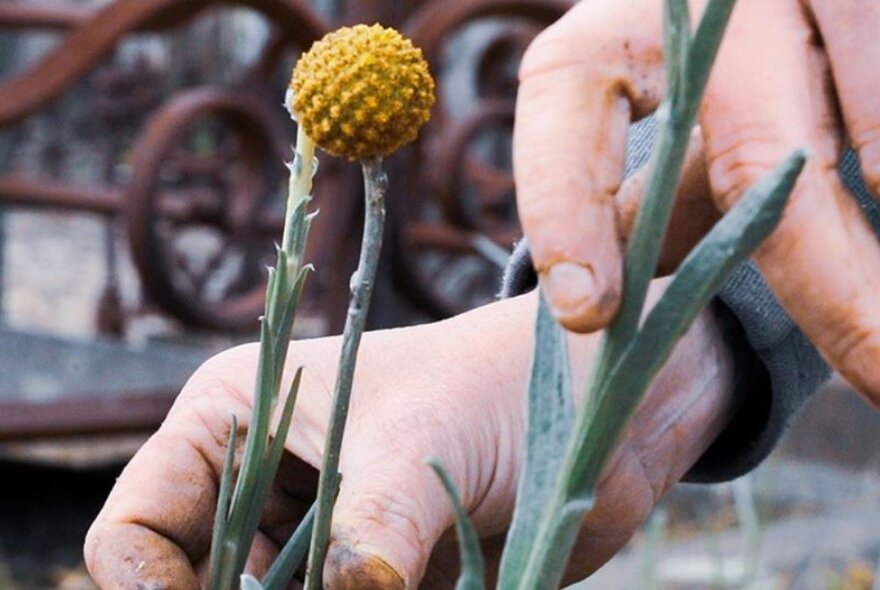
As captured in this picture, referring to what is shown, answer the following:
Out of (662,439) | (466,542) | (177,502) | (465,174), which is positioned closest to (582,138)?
(466,542)

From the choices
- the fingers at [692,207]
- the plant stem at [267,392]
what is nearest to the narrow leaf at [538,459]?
the plant stem at [267,392]

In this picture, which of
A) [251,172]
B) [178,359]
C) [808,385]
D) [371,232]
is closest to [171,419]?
Result: [371,232]

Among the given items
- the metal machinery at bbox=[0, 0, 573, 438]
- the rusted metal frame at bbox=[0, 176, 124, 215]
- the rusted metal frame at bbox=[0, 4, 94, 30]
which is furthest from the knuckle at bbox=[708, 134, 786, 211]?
the rusted metal frame at bbox=[0, 176, 124, 215]

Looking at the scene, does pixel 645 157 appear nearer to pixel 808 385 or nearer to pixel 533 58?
pixel 808 385

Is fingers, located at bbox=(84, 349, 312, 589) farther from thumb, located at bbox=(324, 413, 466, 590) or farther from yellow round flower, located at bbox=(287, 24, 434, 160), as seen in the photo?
yellow round flower, located at bbox=(287, 24, 434, 160)

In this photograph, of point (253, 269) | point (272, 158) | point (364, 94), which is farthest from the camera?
point (253, 269)

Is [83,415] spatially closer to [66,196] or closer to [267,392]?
[66,196]
